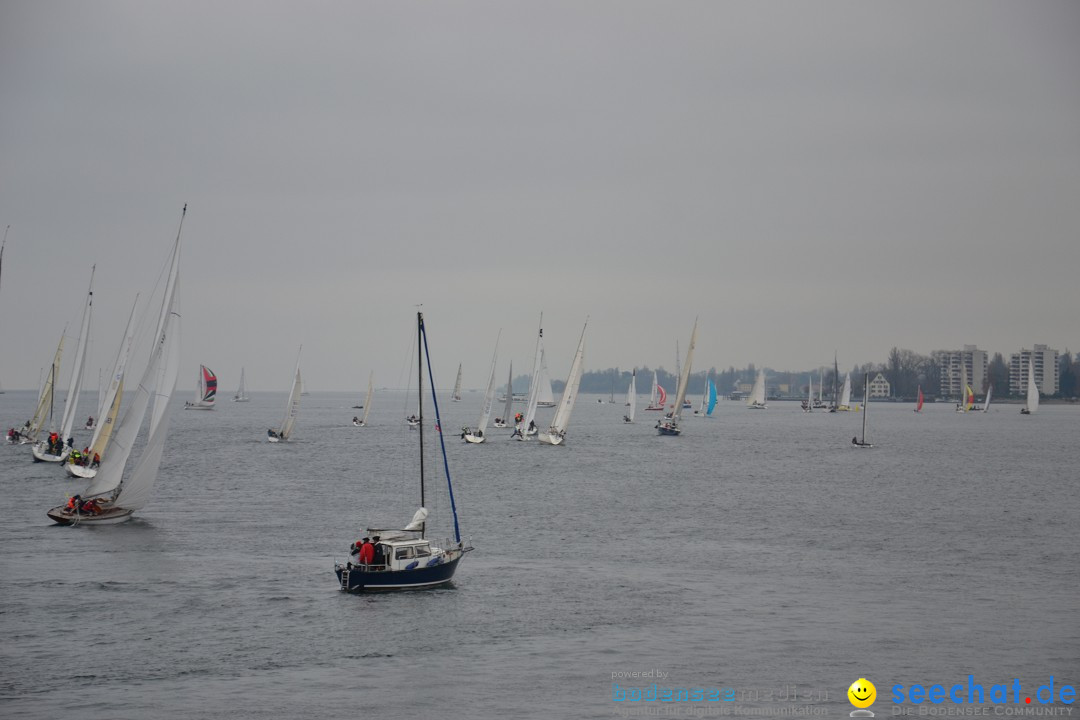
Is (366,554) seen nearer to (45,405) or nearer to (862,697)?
(862,697)

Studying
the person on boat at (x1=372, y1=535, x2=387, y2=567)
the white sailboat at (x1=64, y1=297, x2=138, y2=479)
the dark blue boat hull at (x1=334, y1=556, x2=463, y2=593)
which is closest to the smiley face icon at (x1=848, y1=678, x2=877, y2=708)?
the dark blue boat hull at (x1=334, y1=556, x2=463, y2=593)

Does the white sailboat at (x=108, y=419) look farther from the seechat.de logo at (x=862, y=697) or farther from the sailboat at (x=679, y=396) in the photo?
the sailboat at (x=679, y=396)

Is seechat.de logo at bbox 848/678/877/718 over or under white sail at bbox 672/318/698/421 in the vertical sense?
under

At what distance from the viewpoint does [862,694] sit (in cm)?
2869

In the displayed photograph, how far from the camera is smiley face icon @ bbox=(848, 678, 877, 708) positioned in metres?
28.4

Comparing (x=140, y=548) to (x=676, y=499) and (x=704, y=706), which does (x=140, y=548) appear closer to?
(x=704, y=706)

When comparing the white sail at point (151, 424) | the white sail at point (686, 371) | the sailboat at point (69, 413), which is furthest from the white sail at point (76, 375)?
the white sail at point (686, 371)

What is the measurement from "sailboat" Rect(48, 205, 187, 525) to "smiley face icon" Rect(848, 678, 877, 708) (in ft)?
127

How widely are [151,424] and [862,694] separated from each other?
3991 centimetres

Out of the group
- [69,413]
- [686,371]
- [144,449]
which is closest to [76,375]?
[69,413]

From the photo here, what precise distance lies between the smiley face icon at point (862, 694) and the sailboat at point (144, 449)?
127 feet

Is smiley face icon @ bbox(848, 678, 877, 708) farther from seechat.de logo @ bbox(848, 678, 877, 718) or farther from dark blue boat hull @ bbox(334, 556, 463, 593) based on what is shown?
dark blue boat hull @ bbox(334, 556, 463, 593)

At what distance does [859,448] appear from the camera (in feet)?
427

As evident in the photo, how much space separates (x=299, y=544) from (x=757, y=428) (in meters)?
144
